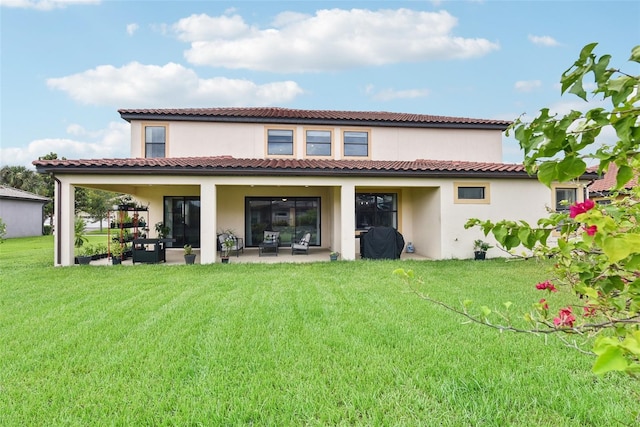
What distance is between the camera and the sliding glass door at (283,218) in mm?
15219

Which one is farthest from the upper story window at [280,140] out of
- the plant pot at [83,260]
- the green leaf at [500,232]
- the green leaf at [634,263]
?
the green leaf at [634,263]

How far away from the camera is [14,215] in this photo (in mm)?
25125

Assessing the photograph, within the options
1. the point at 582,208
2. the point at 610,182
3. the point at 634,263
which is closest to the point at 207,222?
the point at 582,208

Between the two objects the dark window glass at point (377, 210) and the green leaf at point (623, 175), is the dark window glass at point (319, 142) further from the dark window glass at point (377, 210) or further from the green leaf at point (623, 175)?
the green leaf at point (623, 175)

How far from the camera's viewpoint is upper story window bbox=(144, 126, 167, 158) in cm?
1381

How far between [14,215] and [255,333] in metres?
30.3

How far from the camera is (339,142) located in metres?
14.5

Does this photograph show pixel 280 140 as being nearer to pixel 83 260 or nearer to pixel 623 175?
pixel 83 260

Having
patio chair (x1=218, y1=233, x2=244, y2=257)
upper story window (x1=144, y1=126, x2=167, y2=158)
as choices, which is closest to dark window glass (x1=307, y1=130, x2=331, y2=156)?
patio chair (x1=218, y1=233, x2=244, y2=257)

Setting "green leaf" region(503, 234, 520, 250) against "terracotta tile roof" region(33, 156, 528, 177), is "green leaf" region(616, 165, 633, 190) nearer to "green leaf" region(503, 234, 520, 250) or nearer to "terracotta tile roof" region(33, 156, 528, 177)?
"green leaf" region(503, 234, 520, 250)

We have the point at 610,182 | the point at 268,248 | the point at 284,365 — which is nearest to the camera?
the point at 284,365

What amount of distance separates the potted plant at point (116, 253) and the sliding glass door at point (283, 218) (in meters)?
5.09

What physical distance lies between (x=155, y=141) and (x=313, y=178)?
743cm

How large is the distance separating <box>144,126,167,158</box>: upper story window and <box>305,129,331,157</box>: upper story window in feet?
19.9
